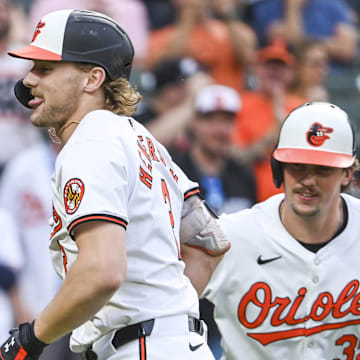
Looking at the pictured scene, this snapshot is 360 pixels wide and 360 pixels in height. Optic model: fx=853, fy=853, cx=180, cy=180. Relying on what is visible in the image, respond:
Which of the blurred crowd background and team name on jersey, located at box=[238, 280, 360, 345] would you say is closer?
team name on jersey, located at box=[238, 280, 360, 345]

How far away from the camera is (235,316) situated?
13.0 feet

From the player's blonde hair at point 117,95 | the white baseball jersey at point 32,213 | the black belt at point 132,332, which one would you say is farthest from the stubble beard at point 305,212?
the white baseball jersey at point 32,213

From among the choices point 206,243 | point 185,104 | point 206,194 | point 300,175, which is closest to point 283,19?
point 185,104

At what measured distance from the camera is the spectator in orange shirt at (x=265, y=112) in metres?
7.09

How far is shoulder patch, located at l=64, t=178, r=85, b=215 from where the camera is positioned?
2582 mm

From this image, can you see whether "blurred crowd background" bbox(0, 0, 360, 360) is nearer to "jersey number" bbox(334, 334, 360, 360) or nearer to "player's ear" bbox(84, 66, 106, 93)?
"jersey number" bbox(334, 334, 360, 360)

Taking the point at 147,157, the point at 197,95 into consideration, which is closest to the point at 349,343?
the point at 147,157

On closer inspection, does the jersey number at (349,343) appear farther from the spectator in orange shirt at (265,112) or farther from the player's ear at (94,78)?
the spectator in orange shirt at (265,112)

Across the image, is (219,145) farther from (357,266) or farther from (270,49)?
(357,266)

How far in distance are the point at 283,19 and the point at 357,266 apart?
4529mm

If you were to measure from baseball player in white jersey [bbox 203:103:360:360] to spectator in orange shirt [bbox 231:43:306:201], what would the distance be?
289 cm

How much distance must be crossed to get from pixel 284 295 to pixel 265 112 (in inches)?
142

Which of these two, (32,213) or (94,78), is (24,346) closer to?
(94,78)

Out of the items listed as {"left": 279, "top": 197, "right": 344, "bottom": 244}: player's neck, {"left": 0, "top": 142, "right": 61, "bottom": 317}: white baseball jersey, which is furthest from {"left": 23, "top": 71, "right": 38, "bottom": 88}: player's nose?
{"left": 0, "top": 142, "right": 61, "bottom": 317}: white baseball jersey
